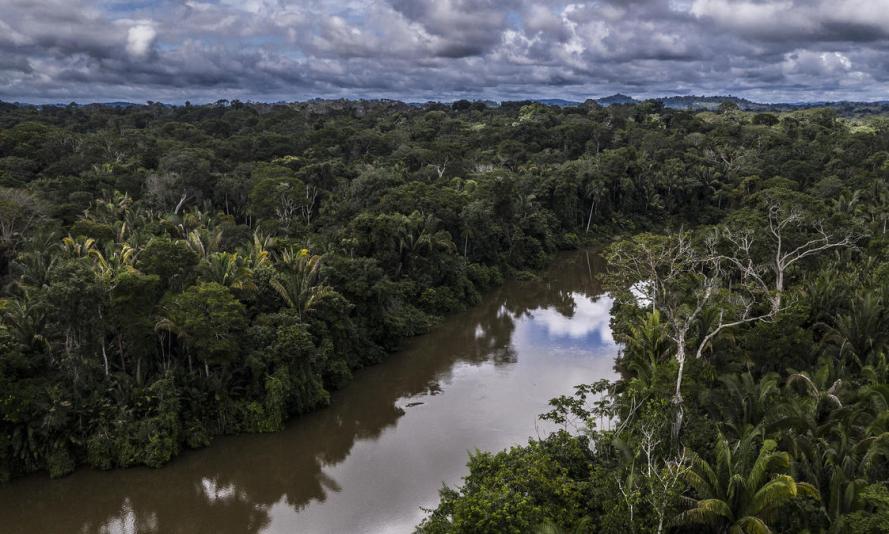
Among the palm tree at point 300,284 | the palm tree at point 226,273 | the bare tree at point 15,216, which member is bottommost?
the palm tree at point 300,284

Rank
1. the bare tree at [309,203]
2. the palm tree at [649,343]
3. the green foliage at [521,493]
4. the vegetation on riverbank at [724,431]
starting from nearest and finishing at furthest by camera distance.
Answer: the green foliage at [521,493] < the vegetation on riverbank at [724,431] < the palm tree at [649,343] < the bare tree at [309,203]

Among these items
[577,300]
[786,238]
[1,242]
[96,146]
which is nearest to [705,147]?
[577,300]

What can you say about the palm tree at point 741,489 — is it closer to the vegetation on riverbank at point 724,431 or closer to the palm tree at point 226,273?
the vegetation on riverbank at point 724,431

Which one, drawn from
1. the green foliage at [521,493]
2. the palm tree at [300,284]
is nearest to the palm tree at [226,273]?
the palm tree at [300,284]

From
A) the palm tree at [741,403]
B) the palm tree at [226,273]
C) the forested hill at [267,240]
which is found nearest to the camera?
the palm tree at [741,403]

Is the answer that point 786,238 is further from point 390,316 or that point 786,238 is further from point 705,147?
point 705,147

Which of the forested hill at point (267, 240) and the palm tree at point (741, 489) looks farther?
the forested hill at point (267, 240)
